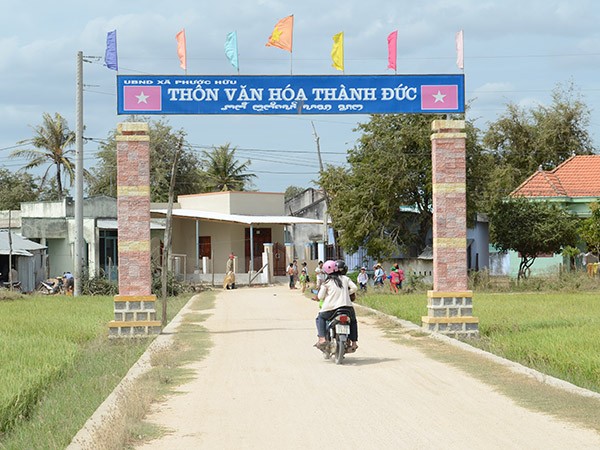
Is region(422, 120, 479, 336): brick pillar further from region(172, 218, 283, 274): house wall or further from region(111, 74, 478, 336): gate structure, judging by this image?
region(172, 218, 283, 274): house wall

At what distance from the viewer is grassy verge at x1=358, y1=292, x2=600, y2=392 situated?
13.0 meters

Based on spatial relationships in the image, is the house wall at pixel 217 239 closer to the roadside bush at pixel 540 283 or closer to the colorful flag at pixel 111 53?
the roadside bush at pixel 540 283

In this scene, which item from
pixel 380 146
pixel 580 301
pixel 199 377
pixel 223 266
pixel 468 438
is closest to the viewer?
pixel 468 438

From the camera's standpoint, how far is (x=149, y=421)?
9461 millimetres

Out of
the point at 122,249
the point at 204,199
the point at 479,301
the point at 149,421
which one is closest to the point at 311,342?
the point at 122,249

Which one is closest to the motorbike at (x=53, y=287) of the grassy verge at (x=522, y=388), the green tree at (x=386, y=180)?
the green tree at (x=386, y=180)

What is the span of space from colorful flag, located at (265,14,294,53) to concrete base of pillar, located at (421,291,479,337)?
18.4 feet

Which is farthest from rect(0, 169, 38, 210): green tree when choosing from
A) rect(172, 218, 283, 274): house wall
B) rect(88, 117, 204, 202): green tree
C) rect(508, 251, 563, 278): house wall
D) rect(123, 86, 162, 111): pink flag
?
rect(123, 86, 162, 111): pink flag

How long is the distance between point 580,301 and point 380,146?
547 inches

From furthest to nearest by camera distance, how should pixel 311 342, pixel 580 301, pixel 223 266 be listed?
1. pixel 223 266
2. pixel 580 301
3. pixel 311 342

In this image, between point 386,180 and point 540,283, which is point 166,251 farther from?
point 540,283

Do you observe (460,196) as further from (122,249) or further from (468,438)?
(468,438)

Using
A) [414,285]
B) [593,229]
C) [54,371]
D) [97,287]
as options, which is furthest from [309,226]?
[54,371]

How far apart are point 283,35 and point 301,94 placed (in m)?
1.23
